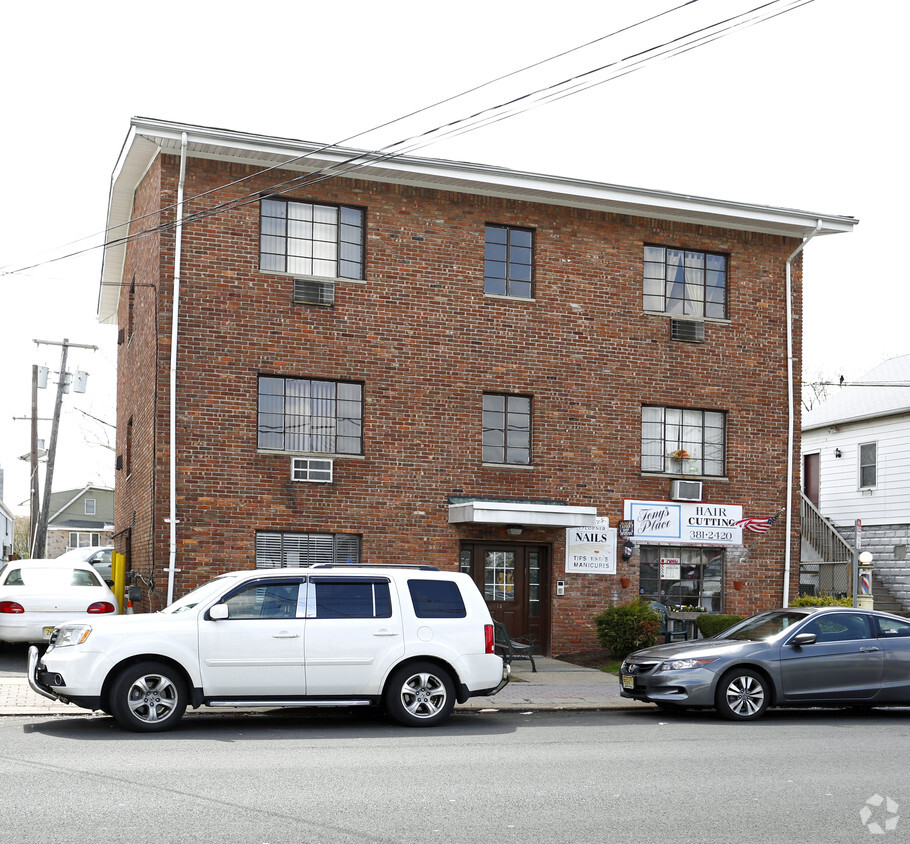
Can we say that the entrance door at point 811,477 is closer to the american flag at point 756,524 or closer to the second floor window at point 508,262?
the american flag at point 756,524

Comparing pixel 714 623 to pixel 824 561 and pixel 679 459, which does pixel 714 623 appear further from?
pixel 824 561

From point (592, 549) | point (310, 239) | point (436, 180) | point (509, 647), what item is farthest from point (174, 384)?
point (592, 549)

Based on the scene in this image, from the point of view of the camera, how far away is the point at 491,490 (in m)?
20.1

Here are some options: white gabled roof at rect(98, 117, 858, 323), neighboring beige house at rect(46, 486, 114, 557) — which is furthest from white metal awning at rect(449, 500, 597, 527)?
neighboring beige house at rect(46, 486, 114, 557)

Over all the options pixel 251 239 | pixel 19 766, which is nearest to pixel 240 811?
pixel 19 766

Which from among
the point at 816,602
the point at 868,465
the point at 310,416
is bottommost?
the point at 816,602

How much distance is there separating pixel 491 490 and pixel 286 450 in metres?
→ 3.67

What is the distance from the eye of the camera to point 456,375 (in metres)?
20.1

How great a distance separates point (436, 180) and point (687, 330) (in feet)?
18.3

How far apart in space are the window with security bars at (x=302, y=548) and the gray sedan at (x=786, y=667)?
6633 mm

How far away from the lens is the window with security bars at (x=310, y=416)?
62.4ft

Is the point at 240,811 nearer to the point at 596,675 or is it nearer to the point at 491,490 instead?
the point at 596,675

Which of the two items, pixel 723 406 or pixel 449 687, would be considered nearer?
pixel 449 687

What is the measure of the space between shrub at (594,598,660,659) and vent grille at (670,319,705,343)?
5.40 metres
